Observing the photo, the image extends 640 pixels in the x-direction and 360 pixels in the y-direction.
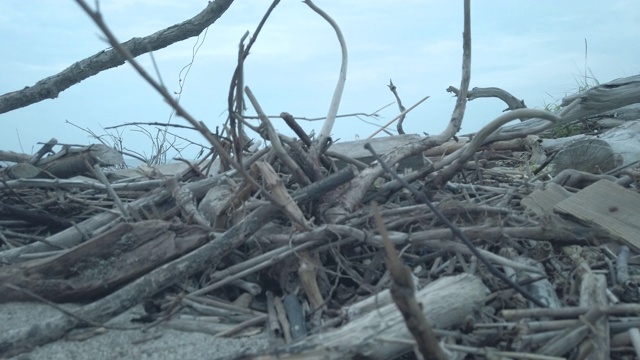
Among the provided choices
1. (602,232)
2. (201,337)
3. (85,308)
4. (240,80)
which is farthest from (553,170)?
(85,308)

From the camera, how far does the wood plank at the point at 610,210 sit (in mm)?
3018

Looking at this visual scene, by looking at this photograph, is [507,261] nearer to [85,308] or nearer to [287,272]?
[287,272]

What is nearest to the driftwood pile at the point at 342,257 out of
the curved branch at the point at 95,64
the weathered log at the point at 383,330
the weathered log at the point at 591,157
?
the weathered log at the point at 383,330

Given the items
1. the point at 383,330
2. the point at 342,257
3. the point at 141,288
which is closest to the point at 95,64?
the point at 141,288

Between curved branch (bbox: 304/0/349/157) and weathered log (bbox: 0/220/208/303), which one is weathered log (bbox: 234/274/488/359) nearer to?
weathered log (bbox: 0/220/208/303)

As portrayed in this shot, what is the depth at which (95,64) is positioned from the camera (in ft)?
17.5

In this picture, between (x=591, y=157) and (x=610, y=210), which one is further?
A: (x=591, y=157)

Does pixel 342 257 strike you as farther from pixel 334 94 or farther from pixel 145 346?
pixel 334 94

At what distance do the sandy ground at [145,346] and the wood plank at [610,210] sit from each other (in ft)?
4.88

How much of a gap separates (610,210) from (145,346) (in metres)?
2.03

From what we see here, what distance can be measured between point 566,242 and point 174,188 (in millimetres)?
1947

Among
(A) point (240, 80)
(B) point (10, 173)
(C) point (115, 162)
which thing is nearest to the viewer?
(A) point (240, 80)

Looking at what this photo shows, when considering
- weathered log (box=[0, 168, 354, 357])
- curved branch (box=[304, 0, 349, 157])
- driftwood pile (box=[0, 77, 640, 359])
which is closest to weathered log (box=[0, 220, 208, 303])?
driftwood pile (box=[0, 77, 640, 359])

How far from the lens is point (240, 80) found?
10.6 ft
